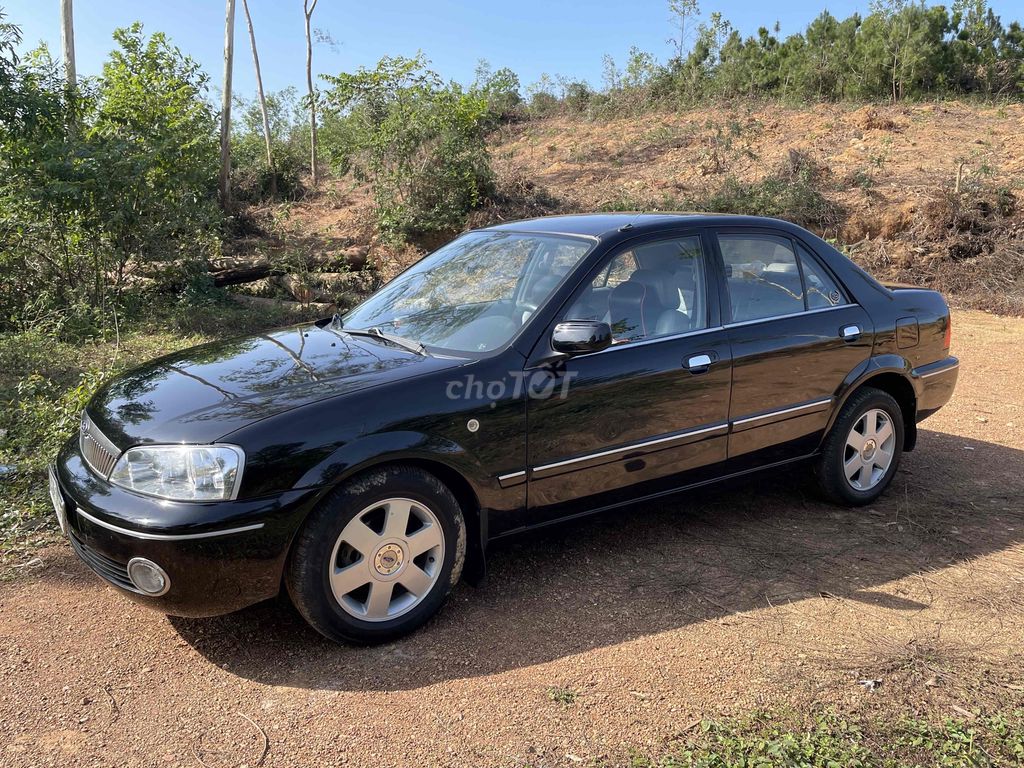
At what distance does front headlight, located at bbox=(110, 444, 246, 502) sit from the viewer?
3066 millimetres

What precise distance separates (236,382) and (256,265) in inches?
391

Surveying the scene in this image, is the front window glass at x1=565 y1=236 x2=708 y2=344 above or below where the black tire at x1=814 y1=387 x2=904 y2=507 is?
above

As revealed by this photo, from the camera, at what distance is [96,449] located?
3518 millimetres

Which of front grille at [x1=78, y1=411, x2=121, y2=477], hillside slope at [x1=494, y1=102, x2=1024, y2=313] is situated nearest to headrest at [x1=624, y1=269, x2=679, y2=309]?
front grille at [x1=78, y1=411, x2=121, y2=477]

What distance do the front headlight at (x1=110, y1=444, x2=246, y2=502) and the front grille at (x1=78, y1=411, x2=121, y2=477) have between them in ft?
0.71

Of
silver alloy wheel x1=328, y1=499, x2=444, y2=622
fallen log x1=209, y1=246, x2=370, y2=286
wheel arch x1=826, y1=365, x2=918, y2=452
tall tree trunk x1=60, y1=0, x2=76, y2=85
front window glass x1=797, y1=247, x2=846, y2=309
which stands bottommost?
silver alloy wheel x1=328, y1=499, x2=444, y2=622

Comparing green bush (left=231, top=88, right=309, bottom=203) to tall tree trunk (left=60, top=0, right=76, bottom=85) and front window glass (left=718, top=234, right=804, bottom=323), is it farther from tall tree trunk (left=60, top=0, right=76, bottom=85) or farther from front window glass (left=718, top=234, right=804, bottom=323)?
front window glass (left=718, top=234, right=804, bottom=323)

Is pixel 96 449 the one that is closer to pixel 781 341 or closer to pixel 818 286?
pixel 781 341

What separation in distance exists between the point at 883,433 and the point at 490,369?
273 centimetres

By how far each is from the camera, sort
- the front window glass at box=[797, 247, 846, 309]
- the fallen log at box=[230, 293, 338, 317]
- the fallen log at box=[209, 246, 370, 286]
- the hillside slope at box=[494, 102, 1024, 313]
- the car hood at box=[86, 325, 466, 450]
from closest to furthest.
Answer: the car hood at box=[86, 325, 466, 450] → the front window glass at box=[797, 247, 846, 309] → the fallen log at box=[230, 293, 338, 317] → the fallen log at box=[209, 246, 370, 286] → the hillside slope at box=[494, 102, 1024, 313]

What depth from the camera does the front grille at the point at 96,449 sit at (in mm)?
3348

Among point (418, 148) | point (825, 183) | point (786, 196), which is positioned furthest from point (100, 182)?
point (825, 183)

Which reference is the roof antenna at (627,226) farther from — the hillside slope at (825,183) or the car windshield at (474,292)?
the hillside slope at (825,183)

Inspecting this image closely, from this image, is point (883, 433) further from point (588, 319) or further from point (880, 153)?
point (880, 153)
